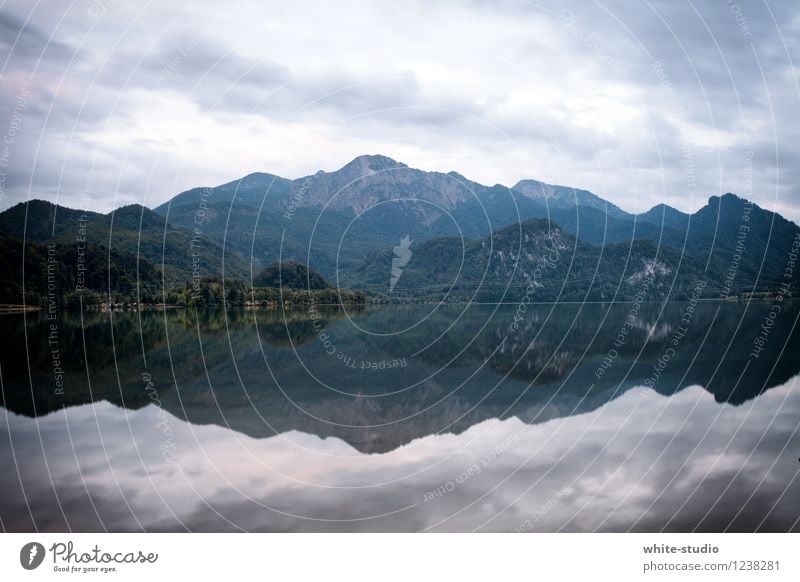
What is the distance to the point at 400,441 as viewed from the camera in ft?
36.5

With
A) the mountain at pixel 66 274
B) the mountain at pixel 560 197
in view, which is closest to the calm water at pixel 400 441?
the mountain at pixel 66 274

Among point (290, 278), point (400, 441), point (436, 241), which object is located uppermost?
point (436, 241)

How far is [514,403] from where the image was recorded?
13.9 meters

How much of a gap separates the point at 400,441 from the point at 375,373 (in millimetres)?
6352

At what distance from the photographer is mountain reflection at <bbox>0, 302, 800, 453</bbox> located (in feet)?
42.4

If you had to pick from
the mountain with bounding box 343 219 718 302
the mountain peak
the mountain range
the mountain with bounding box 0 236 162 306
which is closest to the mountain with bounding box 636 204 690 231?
the mountain range

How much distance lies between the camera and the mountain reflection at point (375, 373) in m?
12.9

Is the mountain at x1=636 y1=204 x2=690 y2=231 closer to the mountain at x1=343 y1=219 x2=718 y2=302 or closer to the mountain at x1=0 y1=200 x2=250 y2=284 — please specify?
the mountain at x1=343 y1=219 x2=718 y2=302

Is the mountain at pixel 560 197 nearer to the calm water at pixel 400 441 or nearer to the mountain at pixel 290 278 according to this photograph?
the mountain at pixel 290 278

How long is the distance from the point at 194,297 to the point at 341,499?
4641 cm

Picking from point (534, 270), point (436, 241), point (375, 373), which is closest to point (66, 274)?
point (375, 373)

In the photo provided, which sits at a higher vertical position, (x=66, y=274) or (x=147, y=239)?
(x=147, y=239)

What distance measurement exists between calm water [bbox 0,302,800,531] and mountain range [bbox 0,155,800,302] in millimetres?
27562

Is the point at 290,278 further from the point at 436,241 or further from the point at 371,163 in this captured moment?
the point at 371,163
